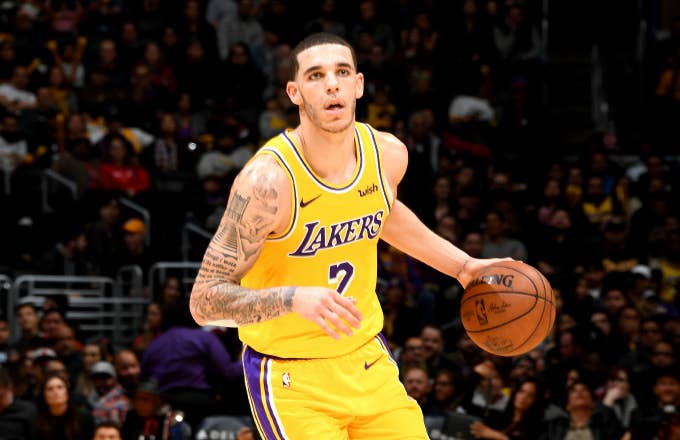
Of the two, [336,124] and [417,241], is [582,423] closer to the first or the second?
[417,241]

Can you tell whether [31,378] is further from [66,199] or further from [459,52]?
[459,52]

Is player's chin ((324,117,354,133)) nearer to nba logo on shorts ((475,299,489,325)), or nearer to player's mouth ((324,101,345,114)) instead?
player's mouth ((324,101,345,114))

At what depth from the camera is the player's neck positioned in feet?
16.2

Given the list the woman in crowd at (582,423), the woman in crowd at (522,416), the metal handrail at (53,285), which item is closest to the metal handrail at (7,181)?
the metal handrail at (53,285)

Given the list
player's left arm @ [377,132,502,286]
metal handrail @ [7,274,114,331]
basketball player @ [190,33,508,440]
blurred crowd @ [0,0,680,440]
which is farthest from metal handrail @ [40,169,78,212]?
basketball player @ [190,33,508,440]

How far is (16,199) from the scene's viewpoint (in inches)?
513

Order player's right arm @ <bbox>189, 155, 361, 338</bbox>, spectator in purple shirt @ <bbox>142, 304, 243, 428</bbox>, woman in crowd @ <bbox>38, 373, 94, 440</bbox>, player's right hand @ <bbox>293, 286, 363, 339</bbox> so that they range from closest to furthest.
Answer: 1. player's right hand @ <bbox>293, 286, 363, 339</bbox>
2. player's right arm @ <bbox>189, 155, 361, 338</bbox>
3. woman in crowd @ <bbox>38, 373, 94, 440</bbox>
4. spectator in purple shirt @ <bbox>142, 304, 243, 428</bbox>

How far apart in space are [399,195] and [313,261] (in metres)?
8.71

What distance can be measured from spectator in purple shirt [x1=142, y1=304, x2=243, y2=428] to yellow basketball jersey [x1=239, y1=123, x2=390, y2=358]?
16.1ft

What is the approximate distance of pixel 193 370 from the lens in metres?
9.90

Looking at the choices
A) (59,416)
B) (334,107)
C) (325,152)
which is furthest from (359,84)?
(59,416)

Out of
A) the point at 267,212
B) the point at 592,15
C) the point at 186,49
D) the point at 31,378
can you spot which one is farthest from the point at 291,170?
the point at 592,15

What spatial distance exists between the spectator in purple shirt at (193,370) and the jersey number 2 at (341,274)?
5.01 metres

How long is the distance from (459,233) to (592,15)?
6.50 metres
